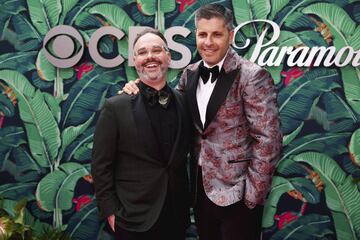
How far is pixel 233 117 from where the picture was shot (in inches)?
93.9

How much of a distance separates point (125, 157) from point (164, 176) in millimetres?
249

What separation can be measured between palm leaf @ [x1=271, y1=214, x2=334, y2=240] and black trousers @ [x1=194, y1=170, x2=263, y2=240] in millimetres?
1534

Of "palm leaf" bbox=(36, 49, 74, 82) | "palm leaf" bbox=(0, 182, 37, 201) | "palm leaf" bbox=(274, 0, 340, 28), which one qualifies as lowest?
"palm leaf" bbox=(0, 182, 37, 201)

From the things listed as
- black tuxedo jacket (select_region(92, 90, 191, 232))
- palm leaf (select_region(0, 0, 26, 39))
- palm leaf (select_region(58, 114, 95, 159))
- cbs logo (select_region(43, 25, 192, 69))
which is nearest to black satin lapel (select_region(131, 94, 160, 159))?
black tuxedo jacket (select_region(92, 90, 191, 232))

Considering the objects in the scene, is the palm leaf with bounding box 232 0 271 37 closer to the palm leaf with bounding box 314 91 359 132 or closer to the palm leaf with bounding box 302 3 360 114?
the palm leaf with bounding box 302 3 360 114

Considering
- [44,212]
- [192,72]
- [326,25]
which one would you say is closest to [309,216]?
[326,25]

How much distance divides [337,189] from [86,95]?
8.16ft

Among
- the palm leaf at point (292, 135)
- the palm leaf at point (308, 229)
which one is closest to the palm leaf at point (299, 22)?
the palm leaf at point (292, 135)

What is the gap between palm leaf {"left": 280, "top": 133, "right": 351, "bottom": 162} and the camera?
377 centimetres

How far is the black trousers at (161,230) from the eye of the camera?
7.70 ft

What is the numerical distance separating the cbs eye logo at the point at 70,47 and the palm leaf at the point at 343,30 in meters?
1.83

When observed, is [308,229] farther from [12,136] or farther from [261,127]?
[12,136]

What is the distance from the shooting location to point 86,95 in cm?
398

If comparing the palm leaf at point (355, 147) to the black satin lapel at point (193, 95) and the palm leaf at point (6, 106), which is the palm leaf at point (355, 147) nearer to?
Answer: the black satin lapel at point (193, 95)
